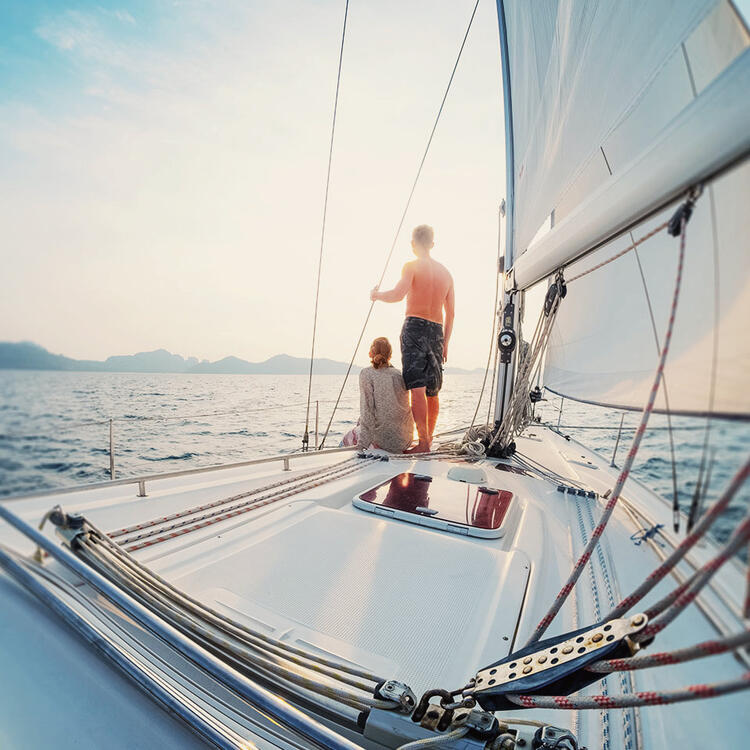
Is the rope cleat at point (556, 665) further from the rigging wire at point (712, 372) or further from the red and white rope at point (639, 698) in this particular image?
the rigging wire at point (712, 372)

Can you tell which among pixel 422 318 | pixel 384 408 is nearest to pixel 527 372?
pixel 422 318

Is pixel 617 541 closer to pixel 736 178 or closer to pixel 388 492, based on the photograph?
pixel 388 492

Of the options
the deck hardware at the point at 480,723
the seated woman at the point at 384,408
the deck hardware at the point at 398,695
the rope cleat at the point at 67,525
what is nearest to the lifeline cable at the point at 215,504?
the rope cleat at the point at 67,525

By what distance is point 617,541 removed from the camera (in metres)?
0.95

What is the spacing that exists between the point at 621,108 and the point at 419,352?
1.53 metres

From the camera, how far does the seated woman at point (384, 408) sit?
7.95 ft

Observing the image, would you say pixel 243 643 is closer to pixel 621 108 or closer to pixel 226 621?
pixel 226 621

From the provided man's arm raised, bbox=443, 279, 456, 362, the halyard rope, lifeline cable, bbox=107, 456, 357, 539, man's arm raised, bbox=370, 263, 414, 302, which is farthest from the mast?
lifeline cable, bbox=107, 456, 357, 539

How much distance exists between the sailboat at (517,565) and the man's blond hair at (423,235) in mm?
857

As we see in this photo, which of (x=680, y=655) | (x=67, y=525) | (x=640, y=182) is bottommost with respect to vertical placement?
(x=67, y=525)

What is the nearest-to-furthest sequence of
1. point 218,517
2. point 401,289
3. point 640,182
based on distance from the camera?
point 640,182 → point 218,517 → point 401,289

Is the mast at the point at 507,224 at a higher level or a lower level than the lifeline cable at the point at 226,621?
higher

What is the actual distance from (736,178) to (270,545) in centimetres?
110

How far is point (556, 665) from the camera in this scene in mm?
454
